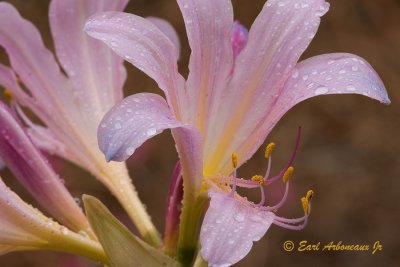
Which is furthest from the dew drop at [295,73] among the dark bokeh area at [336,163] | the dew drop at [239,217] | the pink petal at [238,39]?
the dark bokeh area at [336,163]

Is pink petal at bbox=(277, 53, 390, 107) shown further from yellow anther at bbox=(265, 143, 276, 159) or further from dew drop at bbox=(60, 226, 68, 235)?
dew drop at bbox=(60, 226, 68, 235)

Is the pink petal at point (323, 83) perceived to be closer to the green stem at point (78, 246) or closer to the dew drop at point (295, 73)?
the dew drop at point (295, 73)

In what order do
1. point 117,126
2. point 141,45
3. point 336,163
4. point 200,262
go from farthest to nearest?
1. point 336,163
2. point 200,262
3. point 141,45
4. point 117,126

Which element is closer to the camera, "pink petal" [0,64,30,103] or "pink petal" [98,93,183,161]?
"pink petal" [98,93,183,161]

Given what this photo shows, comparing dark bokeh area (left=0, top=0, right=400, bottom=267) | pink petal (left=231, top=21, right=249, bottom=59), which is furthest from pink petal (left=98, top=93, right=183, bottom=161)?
dark bokeh area (left=0, top=0, right=400, bottom=267)

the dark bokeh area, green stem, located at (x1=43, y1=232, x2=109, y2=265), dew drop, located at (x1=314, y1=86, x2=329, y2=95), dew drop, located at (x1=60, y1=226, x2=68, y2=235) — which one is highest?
dew drop, located at (x1=314, y1=86, x2=329, y2=95)

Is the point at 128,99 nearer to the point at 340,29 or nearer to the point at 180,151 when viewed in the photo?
the point at 180,151

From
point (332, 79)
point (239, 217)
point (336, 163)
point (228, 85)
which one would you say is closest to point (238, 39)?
point (228, 85)

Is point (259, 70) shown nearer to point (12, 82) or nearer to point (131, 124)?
point (131, 124)
